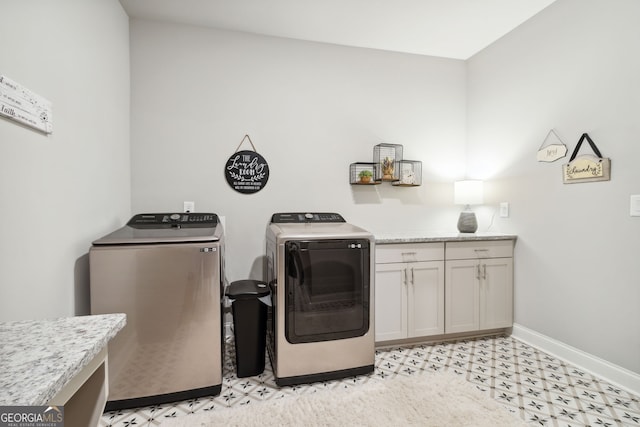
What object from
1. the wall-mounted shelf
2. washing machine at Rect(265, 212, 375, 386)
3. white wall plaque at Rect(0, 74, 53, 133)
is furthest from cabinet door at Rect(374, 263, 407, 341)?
white wall plaque at Rect(0, 74, 53, 133)

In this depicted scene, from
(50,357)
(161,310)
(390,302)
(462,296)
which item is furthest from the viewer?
(462,296)

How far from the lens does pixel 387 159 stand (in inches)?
116

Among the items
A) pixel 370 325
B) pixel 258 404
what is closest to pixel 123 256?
pixel 258 404

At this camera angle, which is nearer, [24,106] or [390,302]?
[24,106]

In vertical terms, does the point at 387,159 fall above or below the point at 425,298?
above

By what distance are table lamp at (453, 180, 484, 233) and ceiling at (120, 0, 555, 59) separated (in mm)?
1364

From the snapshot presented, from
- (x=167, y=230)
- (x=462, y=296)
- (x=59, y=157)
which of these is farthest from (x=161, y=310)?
(x=462, y=296)

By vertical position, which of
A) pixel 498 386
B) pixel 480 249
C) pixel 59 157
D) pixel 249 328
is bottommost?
pixel 498 386

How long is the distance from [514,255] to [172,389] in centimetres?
286

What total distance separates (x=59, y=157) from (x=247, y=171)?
1380mm

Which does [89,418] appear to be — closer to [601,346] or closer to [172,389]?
[172,389]

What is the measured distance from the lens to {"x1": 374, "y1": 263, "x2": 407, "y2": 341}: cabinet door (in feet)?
8.07

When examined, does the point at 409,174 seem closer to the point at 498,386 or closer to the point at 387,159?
the point at 387,159

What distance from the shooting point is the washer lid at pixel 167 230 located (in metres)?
1.78
